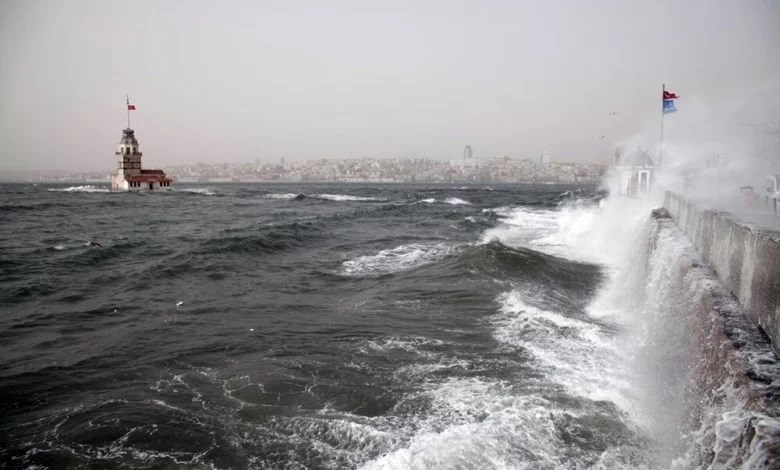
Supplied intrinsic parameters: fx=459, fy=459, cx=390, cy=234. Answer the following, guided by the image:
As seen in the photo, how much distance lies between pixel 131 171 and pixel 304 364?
77.0m

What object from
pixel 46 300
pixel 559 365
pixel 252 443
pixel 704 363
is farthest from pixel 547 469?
pixel 46 300

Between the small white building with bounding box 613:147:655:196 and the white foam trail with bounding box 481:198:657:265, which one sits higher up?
the small white building with bounding box 613:147:655:196

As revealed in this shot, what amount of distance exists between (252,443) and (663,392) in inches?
193

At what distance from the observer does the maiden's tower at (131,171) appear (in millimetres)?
69938

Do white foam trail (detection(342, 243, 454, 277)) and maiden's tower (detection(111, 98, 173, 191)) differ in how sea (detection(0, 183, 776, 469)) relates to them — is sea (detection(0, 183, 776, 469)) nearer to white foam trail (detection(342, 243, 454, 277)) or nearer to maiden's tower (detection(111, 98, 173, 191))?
white foam trail (detection(342, 243, 454, 277))

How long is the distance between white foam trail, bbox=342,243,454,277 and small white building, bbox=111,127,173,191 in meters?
65.1

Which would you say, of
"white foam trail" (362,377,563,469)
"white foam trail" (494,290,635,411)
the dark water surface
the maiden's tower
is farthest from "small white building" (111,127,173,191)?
"white foam trail" (362,377,563,469)

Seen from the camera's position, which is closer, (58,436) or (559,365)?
(58,436)

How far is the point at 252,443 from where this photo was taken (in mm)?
5250

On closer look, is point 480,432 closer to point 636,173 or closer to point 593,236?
point 593,236

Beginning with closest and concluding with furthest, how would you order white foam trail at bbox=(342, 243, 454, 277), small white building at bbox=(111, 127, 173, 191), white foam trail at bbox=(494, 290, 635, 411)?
white foam trail at bbox=(494, 290, 635, 411)
white foam trail at bbox=(342, 243, 454, 277)
small white building at bbox=(111, 127, 173, 191)

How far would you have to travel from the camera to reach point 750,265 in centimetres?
430

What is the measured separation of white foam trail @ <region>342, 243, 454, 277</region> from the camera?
1549 cm

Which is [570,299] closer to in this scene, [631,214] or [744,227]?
[744,227]
